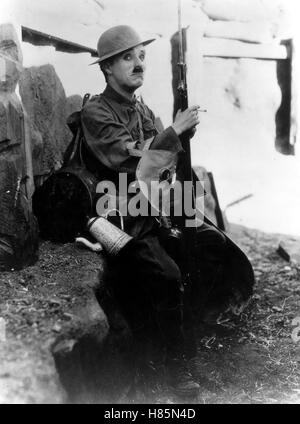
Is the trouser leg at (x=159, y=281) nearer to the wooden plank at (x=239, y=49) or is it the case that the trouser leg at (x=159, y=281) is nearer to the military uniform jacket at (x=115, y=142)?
the military uniform jacket at (x=115, y=142)

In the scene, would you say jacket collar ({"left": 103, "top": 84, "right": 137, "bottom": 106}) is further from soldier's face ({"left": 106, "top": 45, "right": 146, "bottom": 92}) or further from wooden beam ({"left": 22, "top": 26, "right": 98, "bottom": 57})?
wooden beam ({"left": 22, "top": 26, "right": 98, "bottom": 57})

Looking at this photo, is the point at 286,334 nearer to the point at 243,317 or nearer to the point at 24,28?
the point at 243,317

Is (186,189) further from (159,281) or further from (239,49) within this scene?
(239,49)

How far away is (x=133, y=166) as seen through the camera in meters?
2.78

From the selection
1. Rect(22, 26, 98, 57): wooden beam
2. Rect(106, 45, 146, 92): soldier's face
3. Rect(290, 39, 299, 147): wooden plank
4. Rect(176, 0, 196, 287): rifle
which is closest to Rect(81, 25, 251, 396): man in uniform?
Rect(106, 45, 146, 92): soldier's face

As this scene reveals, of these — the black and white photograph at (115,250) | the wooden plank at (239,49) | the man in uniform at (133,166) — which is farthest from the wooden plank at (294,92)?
the man in uniform at (133,166)

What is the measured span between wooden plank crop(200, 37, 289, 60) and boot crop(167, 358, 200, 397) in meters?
2.74

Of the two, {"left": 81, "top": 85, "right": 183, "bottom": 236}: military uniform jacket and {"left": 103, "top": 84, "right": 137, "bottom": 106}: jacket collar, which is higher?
{"left": 103, "top": 84, "right": 137, "bottom": 106}: jacket collar

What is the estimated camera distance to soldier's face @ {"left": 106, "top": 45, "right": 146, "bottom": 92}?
299 centimetres

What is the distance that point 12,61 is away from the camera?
103 inches

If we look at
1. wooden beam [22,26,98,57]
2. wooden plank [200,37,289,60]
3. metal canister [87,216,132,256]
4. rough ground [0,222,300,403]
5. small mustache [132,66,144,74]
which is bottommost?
rough ground [0,222,300,403]

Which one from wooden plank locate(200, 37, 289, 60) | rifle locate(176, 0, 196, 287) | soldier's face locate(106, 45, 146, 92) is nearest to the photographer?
rifle locate(176, 0, 196, 287)

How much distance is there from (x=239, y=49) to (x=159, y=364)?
2.94 metres
